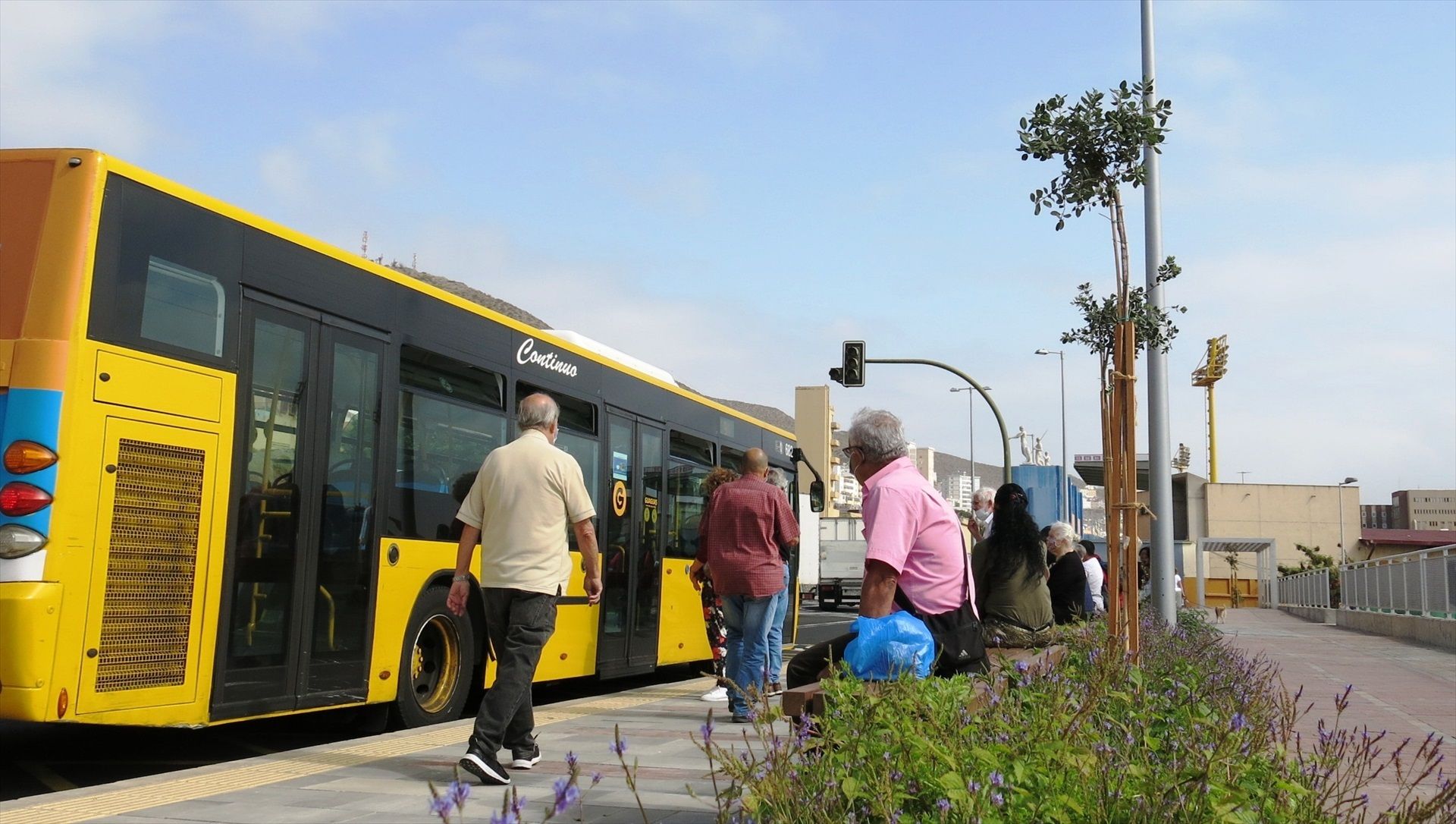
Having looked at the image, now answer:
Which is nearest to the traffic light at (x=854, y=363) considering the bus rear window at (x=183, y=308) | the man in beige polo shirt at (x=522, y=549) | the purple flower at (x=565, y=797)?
the bus rear window at (x=183, y=308)

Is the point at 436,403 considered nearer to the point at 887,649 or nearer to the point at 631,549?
the point at 631,549

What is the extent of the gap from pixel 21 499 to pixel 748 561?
4.56 meters

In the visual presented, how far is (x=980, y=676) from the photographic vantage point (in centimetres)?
510

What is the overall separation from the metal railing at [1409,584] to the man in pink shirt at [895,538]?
17170 millimetres

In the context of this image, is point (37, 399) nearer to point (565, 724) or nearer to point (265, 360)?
point (265, 360)

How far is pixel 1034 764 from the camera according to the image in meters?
3.72

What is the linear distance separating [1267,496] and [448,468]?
273 feet

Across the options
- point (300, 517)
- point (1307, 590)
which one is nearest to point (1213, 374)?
point (1307, 590)

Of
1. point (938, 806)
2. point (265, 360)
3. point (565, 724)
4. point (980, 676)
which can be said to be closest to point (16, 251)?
point (265, 360)

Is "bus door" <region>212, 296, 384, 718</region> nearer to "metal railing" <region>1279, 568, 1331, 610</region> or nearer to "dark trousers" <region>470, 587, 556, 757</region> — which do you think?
"dark trousers" <region>470, 587, 556, 757</region>

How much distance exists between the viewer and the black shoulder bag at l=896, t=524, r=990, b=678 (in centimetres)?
526

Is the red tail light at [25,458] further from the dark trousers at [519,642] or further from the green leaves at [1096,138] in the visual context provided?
the green leaves at [1096,138]

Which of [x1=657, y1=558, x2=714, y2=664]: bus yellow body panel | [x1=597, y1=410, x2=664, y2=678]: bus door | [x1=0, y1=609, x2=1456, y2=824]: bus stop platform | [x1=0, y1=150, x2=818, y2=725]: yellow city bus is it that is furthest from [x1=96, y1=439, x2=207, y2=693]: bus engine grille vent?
[x1=657, y1=558, x2=714, y2=664]: bus yellow body panel

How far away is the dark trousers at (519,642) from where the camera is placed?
627cm
